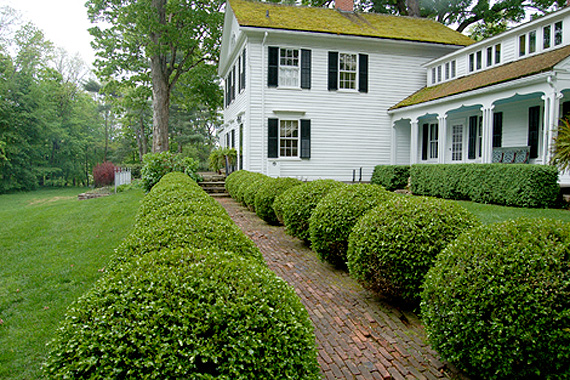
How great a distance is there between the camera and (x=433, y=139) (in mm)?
17438

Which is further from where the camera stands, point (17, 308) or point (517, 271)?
point (17, 308)

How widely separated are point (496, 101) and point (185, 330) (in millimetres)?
13942

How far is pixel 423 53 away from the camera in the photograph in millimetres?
18031

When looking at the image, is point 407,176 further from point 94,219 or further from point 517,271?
point 517,271

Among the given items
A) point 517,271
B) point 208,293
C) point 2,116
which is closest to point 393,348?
point 517,271

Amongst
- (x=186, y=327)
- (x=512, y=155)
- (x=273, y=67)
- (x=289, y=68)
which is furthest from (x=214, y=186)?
(x=186, y=327)

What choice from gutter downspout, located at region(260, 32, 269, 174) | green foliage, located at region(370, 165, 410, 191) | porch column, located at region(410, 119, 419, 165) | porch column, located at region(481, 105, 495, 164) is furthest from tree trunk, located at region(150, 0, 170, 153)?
porch column, located at region(481, 105, 495, 164)

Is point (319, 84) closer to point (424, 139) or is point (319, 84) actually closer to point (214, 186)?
point (424, 139)

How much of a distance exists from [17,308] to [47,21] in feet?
136

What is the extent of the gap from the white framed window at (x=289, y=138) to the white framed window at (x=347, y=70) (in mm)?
2861

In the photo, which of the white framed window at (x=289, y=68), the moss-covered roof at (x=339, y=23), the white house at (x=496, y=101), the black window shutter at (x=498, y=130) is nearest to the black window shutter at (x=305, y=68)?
the white framed window at (x=289, y=68)

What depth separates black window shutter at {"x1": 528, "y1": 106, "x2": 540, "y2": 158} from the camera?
13.1 m

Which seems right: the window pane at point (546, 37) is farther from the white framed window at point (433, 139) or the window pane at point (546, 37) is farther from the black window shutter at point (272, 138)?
the black window shutter at point (272, 138)

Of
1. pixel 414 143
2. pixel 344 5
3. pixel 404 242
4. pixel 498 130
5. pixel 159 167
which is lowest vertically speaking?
pixel 404 242
